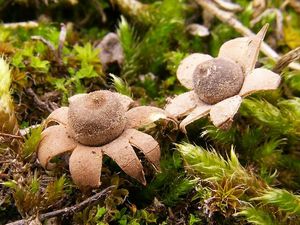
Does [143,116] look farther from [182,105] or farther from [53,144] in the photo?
[53,144]

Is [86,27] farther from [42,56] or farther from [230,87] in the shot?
[230,87]

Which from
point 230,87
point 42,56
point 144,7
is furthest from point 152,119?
point 144,7

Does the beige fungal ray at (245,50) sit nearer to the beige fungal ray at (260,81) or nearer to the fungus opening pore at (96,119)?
the beige fungal ray at (260,81)

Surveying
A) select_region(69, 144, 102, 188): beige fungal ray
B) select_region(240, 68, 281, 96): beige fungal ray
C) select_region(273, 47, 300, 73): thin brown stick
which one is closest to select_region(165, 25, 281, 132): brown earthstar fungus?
select_region(240, 68, 281, 96): beige fungal ray

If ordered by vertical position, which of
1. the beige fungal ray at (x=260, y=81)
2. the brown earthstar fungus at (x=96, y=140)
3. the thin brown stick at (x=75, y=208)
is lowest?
the thin brown stick at (x=75, y=208)

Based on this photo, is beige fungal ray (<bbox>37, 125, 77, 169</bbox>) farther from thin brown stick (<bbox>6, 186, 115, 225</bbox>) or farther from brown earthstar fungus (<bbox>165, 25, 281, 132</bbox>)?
brown earthstar fungus (<bbox>165, 25, 281, 132</bbox>)

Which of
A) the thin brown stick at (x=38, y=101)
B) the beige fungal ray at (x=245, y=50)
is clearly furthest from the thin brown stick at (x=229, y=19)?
the thin brown stick at (x=38, y=101)

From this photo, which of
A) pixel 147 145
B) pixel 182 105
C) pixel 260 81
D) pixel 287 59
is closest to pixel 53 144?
pixel 147 145
